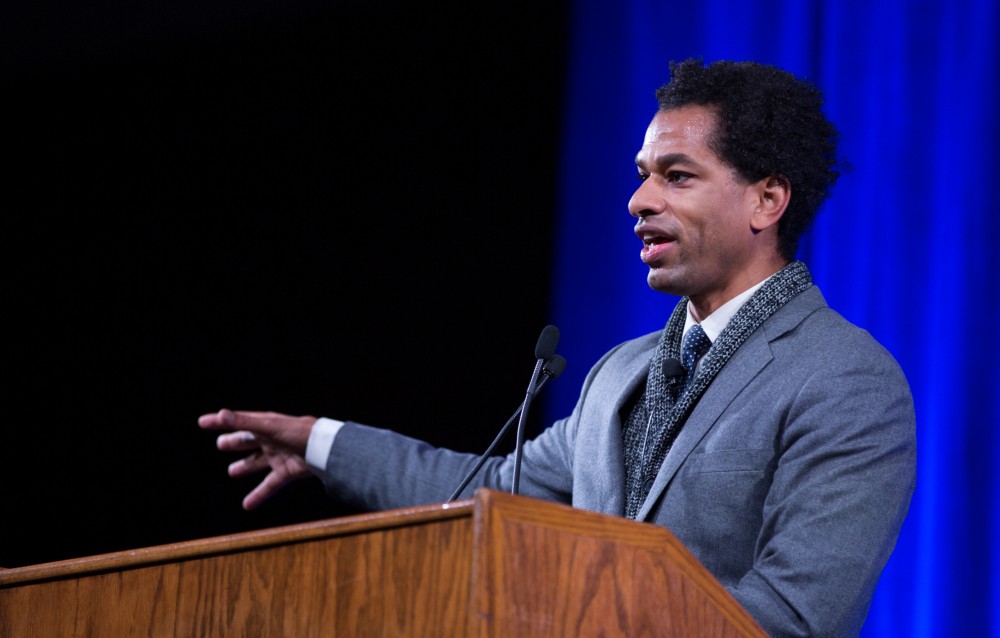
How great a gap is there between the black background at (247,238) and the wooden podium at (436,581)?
2224 mm

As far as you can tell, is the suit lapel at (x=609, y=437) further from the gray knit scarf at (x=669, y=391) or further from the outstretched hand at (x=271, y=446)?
the outstretched hand at (x=271, y=446)

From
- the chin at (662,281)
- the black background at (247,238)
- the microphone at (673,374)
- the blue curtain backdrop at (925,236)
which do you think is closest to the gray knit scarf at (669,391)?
the microphone at (673,374)

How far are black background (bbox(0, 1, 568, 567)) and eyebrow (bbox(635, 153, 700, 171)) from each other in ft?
4.61

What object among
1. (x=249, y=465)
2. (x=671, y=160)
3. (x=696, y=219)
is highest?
(x=671, y=160)

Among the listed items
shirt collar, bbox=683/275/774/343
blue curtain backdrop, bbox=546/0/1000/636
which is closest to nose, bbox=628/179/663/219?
shirt collar, bbox=683/275/774/343

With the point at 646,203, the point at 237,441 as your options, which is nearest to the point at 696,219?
the point at 646,203

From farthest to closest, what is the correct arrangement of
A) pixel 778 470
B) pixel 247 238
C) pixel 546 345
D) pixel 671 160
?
pixel 247 238, pixel 671 160, pixel 546 345, pixel 778 470

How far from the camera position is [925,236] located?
9.18ft

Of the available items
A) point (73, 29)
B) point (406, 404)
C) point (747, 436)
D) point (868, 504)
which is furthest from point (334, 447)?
point (73, 29)

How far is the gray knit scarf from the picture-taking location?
6.53 feet

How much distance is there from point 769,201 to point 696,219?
0.58 feet

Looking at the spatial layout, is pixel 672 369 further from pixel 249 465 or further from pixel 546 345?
pixel 249 465

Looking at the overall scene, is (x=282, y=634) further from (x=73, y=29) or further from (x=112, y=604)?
(x=73, y=29)

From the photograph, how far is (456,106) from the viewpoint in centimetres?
354
